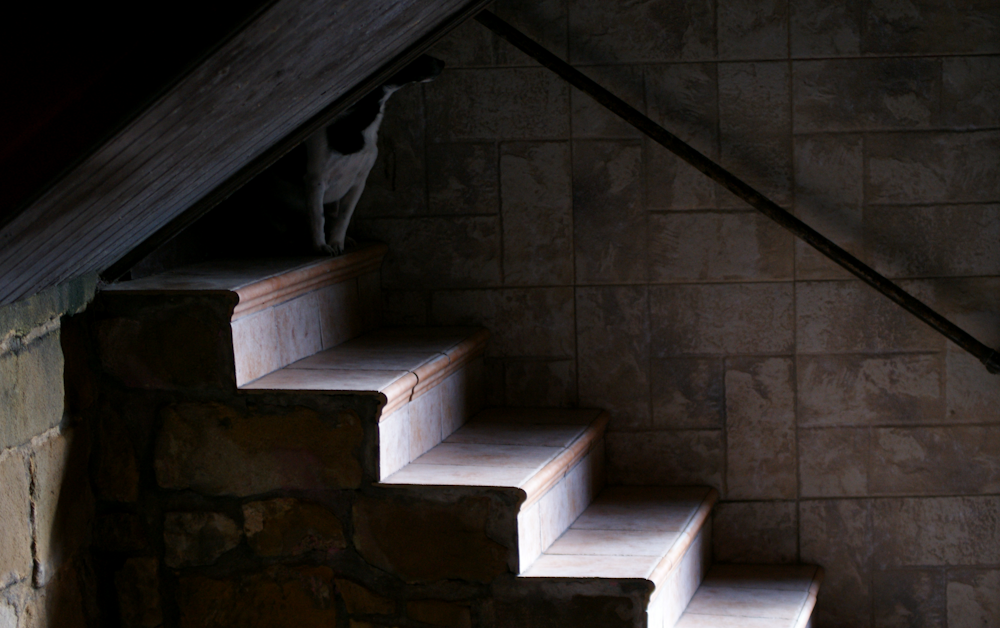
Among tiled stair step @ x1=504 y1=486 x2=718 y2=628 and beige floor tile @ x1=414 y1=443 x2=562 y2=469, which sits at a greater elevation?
beige floor tile @ x1=414 y1=443 x2=562 y2=469

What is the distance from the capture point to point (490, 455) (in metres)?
2.62

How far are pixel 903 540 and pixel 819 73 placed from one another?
153cm

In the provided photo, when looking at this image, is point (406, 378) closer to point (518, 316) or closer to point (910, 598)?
point (518, 316)

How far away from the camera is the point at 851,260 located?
9.47 ft

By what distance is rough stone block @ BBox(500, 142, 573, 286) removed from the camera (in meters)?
3.14

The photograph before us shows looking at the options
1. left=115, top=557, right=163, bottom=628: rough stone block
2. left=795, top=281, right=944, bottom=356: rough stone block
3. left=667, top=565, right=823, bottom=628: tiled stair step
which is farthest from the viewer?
left=795, top=281, right=944, bottom=356: rough stone block

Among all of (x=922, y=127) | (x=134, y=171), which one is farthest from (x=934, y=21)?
(x=134, y=171)

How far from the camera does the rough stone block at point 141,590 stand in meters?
2.48

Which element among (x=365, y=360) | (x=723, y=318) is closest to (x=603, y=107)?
(x=723, y=318)

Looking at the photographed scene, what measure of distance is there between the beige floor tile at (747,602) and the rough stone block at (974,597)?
1.98 feet

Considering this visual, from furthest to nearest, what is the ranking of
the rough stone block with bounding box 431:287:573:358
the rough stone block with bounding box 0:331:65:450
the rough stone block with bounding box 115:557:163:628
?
the rough stone block with bounding box 431:287:573:358 < the rough stone block with bounding box 115:557:163:628 < the rough stone block with bounding box 0:331:65:450

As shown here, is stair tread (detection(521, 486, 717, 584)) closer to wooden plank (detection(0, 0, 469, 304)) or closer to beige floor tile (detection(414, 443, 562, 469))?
beige floor tile (detection(414, 443, 562, 469))

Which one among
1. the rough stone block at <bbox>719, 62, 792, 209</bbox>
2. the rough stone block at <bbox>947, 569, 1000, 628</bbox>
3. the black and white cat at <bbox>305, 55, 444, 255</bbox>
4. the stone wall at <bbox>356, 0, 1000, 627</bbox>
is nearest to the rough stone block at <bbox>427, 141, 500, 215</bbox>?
the stone wall at <bbox>356, 0, 1000, 627</bbox>

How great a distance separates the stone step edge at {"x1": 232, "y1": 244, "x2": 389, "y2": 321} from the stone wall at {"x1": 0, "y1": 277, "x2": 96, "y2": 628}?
1.25 feet
